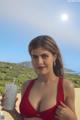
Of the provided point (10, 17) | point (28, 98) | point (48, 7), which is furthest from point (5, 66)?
point (28, 98)

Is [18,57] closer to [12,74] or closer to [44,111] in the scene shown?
[12,74]

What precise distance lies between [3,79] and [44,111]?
122 inches

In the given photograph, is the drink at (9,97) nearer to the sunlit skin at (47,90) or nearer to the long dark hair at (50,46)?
the sunlit skin at (47,90)

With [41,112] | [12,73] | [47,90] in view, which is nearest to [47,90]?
[47,90]

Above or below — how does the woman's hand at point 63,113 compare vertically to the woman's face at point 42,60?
below

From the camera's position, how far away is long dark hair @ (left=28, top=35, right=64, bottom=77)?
4.87 feet

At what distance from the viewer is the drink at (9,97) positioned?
1.48 metres

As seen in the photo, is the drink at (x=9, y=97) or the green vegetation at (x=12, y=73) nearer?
the drink at (x=9, y=97)

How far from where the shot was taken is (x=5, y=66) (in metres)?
4.69

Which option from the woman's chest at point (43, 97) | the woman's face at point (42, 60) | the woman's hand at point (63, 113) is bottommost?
the woman's hand at point (63, 113)

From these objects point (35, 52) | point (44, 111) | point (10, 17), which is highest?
point (10, 17)

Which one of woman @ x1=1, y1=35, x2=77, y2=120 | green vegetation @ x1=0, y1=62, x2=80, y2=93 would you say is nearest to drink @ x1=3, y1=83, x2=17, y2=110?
woman @ x1=1, y1=35, x2=77, y2=120

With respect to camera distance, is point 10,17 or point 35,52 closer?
point 35,52

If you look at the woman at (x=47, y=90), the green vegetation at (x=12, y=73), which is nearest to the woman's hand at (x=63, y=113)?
the woman at (x=47, y=90)
